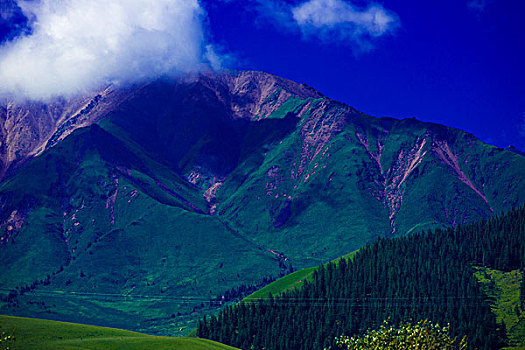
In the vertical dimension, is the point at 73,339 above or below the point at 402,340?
above

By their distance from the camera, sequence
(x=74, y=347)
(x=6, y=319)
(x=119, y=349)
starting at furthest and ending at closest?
(x=6, y=319), (x=119, y=349), (x=74, y=347)

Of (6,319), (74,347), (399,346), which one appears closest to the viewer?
(399,346)

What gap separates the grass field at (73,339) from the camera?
16038cm

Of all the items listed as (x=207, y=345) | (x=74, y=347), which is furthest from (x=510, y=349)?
(x=74, y=347)

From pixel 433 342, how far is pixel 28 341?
139 metres

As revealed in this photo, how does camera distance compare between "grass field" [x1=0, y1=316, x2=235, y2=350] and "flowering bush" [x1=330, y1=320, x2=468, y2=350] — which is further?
Result: "grass field" [x1=0, y1=316, x2=235, y2=350]

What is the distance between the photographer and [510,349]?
19612cm

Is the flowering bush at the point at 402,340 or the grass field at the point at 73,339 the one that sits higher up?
the grass field at the point at 73,339

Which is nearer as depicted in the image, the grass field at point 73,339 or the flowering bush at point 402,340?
the flowering bush at point 402,340

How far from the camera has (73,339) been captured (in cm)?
17575

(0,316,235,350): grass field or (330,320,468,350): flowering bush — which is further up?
(0,316,235,350): grass field

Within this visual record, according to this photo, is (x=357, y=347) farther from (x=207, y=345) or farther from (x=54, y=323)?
(x=54, y=323)

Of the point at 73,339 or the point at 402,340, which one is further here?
the point at 73,339

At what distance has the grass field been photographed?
16038 centimetres
